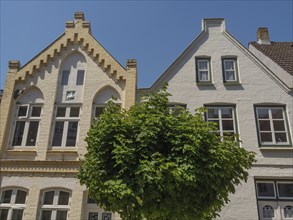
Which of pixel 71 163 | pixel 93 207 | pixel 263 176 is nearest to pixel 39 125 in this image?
pixel 71 163

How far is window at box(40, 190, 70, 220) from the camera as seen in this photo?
14211 millimetres

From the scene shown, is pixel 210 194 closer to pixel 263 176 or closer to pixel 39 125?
pixel 263 176

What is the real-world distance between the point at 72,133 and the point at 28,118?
253 centimetres

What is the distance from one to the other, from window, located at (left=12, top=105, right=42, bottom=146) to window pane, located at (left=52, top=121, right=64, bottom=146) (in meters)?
0.96

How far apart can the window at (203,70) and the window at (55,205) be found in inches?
365

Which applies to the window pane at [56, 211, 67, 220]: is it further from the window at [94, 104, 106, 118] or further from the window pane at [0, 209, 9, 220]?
the window at [94, 104, 106, 118]

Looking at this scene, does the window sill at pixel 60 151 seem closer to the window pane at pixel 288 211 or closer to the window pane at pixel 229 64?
the window pane at pixel 229 64

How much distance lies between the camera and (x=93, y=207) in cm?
1442

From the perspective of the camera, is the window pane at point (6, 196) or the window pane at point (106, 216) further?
the window pane at point (6, 196)

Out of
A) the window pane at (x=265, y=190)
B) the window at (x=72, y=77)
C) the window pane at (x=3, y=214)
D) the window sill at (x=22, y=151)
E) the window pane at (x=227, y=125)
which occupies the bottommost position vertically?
the window pane at (x=3, y=214)

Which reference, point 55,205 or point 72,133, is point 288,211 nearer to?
point 55,205

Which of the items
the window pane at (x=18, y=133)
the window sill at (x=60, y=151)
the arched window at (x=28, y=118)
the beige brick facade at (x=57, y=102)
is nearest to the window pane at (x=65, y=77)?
the beige brick facade at (x=57, y=102)

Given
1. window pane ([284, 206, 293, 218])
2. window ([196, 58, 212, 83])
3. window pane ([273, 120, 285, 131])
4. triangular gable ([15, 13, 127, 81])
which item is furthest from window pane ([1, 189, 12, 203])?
window pane ([273, 120, 285, 131])

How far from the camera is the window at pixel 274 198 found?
14141 millimetres
